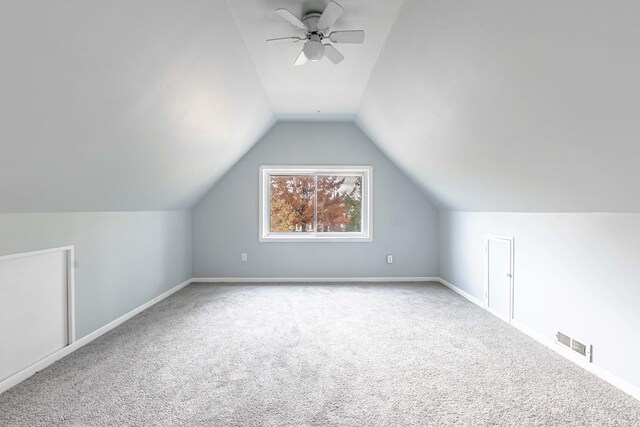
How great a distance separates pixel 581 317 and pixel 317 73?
117 inches

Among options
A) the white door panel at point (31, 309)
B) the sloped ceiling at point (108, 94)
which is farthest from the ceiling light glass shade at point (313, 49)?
the white door panel at point (31, 309)

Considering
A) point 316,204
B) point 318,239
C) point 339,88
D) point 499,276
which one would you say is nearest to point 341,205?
point 316,204

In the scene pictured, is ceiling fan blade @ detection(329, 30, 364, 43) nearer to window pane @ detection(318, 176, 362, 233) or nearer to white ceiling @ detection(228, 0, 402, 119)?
white ceiling @ detection(228, 0, 402, 119)

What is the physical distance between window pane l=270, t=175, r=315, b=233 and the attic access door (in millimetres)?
2512

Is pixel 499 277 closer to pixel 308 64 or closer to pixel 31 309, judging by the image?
pixel 308 64

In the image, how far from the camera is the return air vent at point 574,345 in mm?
2283

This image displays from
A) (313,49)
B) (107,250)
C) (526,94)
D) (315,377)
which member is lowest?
(315,377)

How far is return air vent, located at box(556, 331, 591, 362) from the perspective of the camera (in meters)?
2.28

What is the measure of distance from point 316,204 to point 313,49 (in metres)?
2.94

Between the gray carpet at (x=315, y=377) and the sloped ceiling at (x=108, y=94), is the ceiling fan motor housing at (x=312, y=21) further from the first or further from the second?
the gray carpet at (x=315, y=377)

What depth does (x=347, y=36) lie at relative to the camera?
89.5 inches

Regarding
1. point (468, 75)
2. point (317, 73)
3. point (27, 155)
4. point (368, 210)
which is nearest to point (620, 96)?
point (468, 75)

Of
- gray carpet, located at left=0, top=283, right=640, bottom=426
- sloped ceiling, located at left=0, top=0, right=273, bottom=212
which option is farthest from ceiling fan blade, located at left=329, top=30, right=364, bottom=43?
gray carpet, located at left=0, top=283, right=640, bottom=426

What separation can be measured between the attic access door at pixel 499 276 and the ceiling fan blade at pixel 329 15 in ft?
8.54
